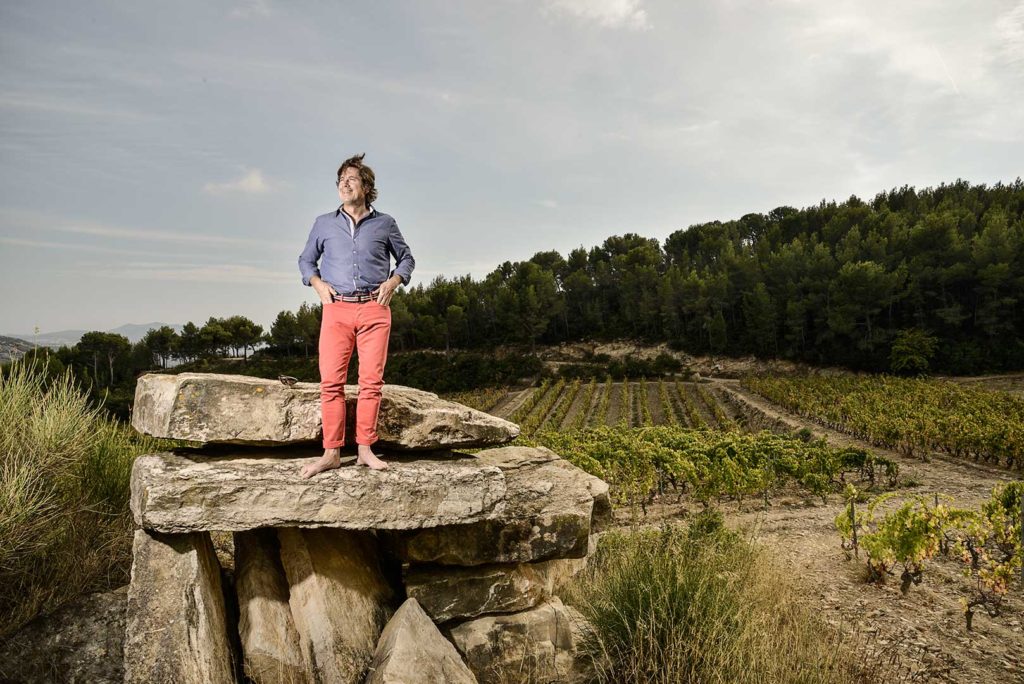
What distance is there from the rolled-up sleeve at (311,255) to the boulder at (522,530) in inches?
100

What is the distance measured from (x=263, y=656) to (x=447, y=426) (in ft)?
8.21

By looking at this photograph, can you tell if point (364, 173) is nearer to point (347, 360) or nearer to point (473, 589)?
point (347, 360)

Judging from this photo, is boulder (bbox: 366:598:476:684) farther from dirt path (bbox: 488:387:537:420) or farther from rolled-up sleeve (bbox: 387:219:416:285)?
dirt path (bbox: 488:387:537:420)

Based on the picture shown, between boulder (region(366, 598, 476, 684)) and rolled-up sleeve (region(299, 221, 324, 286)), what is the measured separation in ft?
10.3

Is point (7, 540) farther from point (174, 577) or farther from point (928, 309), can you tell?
point (928, 309)

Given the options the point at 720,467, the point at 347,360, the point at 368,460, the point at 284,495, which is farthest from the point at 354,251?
the point at 720,467

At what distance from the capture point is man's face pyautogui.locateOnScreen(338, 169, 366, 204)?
15.4ft

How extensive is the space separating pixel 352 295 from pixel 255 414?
135cm

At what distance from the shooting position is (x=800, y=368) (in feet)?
181

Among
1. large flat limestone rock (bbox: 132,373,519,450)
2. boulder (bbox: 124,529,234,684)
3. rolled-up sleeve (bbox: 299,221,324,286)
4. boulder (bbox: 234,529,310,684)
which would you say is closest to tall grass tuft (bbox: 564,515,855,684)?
large flat limestone rock (bbox: 132,373,519,450)

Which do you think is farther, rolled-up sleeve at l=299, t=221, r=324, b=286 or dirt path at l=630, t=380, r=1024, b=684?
dirt path at l=630, t=380, r=1024, b=684

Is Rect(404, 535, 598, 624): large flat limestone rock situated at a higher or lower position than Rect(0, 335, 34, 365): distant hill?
lower

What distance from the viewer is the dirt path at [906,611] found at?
5930mm

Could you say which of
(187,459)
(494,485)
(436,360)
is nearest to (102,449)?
(187,459)
